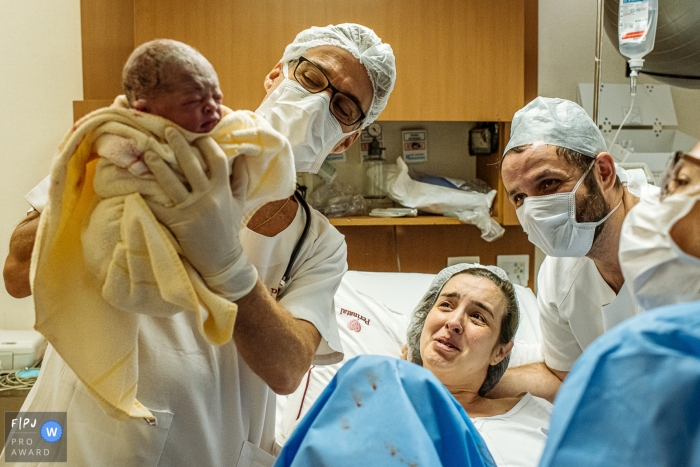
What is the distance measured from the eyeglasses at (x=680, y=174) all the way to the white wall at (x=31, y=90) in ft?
8.35

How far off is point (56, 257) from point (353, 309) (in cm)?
177

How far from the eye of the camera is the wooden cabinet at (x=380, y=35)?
8.24 feet

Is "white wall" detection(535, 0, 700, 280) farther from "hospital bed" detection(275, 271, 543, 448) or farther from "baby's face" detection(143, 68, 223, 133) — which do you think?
"baby's face" detection(143, 68, 223, 133)

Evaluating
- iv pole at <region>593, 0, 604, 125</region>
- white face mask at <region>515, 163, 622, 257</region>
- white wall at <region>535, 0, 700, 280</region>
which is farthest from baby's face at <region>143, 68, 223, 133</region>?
white wall at <region>535, 0, 700, 280</region>

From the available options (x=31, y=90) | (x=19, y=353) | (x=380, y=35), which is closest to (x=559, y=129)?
(x=380, y=35)

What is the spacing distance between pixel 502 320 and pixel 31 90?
2186 mm

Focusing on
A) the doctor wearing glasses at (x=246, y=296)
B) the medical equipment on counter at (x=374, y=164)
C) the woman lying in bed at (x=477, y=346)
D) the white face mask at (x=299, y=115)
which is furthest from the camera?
the medical equipment on counter at (x=374, y=164)

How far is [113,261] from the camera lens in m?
0.77

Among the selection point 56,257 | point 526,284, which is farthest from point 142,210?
point 526,284

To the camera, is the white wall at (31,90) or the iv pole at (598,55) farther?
the white wall at (31,90)

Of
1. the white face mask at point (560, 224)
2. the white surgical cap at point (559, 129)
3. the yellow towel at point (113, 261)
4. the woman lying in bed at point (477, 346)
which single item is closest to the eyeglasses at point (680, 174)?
the yellow towel at point (113, 261)

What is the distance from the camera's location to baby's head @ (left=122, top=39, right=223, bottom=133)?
735 mm

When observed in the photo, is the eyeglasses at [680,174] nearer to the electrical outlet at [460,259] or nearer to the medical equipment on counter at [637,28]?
the medical equipment on counter at [637,28]

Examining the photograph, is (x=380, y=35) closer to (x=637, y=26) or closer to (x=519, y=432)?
(x=637, y=26)
